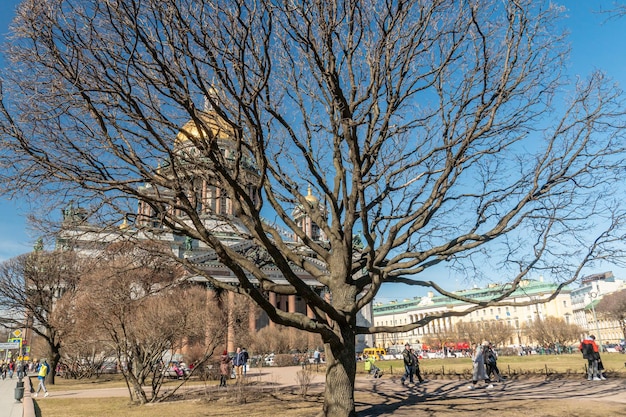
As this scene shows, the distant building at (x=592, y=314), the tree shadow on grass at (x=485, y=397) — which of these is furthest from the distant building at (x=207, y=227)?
the distant building at (x=592, y=314)

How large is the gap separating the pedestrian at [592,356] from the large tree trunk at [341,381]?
42.0 ft

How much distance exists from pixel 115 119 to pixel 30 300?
35.0 m

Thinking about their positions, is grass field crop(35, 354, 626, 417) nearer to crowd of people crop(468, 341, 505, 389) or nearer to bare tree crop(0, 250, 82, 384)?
crowd of people crop(468, 341, 505, 389)

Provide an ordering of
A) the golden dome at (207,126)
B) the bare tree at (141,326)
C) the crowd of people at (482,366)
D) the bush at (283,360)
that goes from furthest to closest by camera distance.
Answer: the bush at (283,360) → the crowd of people at (482,366) → the bare tree at (141,326) → the golden dome at (207,126)

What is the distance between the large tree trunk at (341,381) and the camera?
31.2 ft

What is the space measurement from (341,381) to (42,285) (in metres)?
34.0

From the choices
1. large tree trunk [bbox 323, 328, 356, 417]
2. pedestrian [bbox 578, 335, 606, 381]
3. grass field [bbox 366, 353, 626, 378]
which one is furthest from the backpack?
large tree trunk [bbox 323, 328, 356, 417]

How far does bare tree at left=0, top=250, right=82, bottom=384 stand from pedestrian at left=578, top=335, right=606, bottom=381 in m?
29.8

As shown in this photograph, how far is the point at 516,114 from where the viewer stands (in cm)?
1110

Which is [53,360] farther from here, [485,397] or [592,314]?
[592,314]

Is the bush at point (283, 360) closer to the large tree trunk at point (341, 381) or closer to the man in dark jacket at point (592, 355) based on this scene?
the man in dark jacket at point (592, 355)

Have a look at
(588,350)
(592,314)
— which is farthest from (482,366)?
(592,314)

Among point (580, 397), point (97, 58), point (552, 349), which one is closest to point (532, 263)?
point (580, 397)

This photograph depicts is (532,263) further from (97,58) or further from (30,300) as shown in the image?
(30,300)
